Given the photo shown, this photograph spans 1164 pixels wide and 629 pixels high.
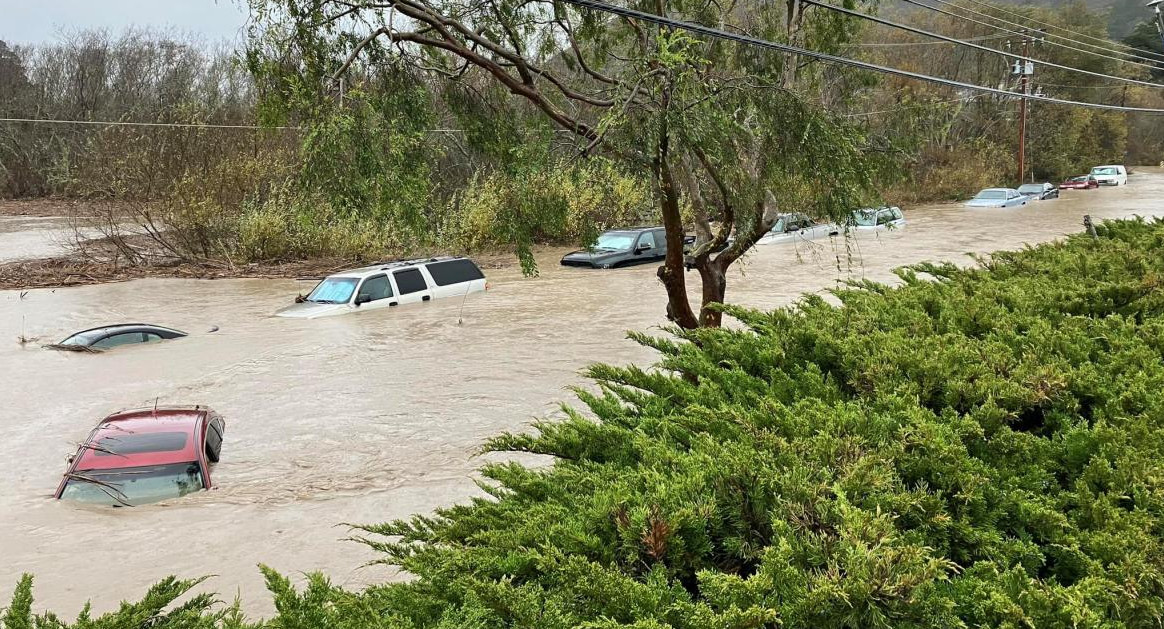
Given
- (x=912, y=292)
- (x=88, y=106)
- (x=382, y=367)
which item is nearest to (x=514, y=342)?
(x=382, y=367)

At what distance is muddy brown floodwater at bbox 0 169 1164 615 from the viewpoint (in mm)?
8555

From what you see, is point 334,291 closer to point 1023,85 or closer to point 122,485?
point 122,485

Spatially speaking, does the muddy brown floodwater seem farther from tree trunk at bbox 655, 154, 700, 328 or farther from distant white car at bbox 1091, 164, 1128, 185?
distant white car at bbox 1091, 164, 1128, 185

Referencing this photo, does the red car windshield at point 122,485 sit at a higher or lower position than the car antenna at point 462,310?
lower

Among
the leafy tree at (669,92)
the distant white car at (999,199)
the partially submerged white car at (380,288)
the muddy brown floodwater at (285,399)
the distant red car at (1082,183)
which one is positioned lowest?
the muddy brown floodwater at (285,399)

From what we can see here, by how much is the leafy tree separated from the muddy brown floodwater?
396 centimetres

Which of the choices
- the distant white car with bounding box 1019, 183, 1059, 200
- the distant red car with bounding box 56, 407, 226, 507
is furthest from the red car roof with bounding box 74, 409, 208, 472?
the distant white car with bounding box 1019, 183, 1059, 200

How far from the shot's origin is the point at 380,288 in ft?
61.0

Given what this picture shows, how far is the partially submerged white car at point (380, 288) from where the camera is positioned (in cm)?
1827

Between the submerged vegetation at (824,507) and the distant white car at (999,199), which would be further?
the distant white car at (999,199)

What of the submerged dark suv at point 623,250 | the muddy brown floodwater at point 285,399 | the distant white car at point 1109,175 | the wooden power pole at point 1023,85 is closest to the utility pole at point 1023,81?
the wooden power pole at point 1023,85

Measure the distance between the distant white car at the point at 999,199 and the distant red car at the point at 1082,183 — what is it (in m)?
13.2

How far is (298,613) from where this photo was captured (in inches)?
109

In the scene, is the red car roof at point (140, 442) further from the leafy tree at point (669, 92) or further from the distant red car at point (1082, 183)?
the distant red car at point (1082, 183)
